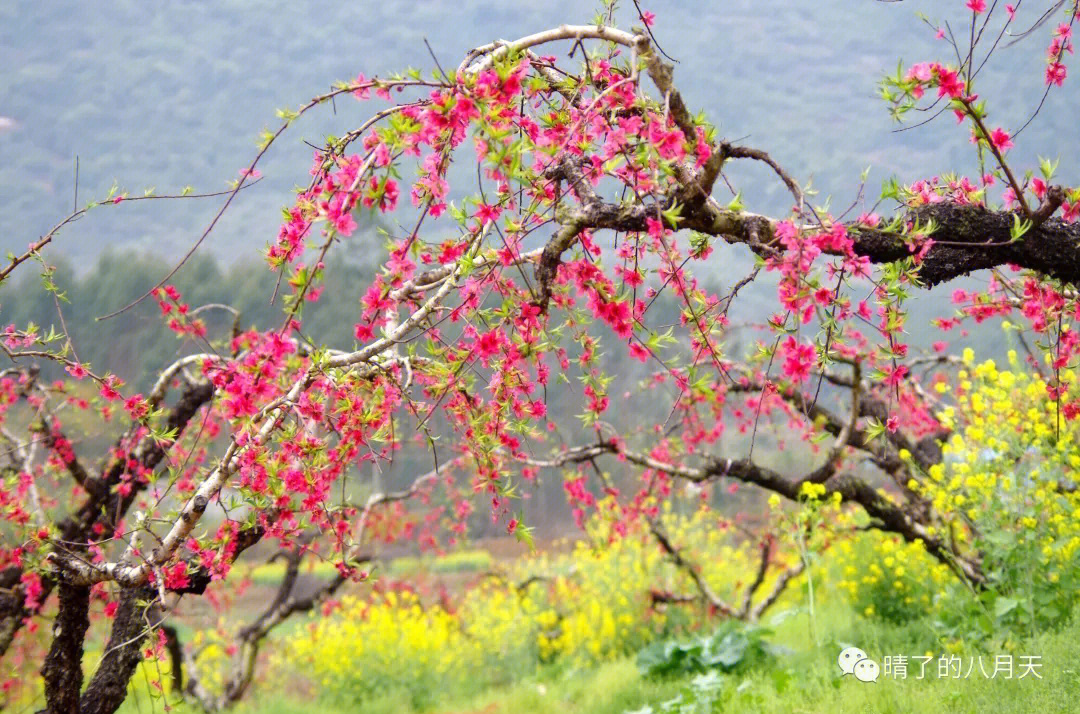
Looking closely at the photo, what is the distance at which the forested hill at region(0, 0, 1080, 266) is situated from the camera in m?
20.8

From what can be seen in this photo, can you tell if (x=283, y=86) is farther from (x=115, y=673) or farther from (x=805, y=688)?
(x=805, y=688)

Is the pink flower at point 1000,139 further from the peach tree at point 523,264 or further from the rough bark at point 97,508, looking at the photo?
the rough bark at point 97,508

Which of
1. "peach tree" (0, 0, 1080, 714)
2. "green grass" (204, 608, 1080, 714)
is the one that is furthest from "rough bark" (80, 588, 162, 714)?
"green grass" (204, 608, 1080, 714)

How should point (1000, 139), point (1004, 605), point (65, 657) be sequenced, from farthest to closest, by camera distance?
point (1004, 605), point (65, 657), point (1000, 139)

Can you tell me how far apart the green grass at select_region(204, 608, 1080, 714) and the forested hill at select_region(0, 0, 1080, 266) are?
1269 centimetres

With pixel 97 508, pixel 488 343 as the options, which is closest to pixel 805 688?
pixel 488 343

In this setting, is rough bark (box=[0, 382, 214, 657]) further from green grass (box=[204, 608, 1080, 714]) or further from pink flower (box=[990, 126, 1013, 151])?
pink flower (box=[990, 126, 1013, 151])

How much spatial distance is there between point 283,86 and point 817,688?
86.5ft

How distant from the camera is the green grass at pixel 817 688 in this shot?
10.2 feet

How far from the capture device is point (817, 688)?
386cm

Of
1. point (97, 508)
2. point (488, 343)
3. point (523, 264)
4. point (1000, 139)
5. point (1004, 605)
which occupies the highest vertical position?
point (1000, 139)

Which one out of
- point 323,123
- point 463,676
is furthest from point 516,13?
point 463,676

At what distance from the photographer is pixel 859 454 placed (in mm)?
5426

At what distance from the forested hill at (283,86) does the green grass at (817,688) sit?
12.7 m
